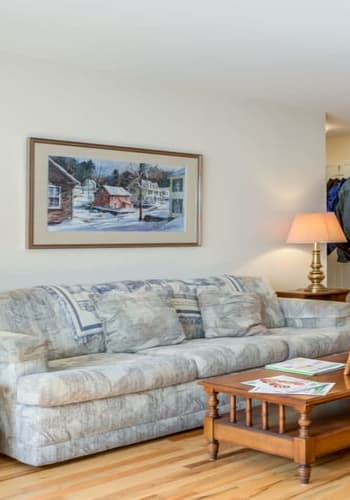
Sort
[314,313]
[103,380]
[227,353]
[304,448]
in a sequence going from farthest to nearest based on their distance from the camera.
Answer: [314,313] < [227,353] < [103,380] < [304,448]

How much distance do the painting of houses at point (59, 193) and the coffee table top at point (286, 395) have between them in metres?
1.73

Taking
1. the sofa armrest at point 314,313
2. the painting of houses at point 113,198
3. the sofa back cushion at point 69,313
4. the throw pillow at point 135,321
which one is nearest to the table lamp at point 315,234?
the sofa armrest at point 314,313

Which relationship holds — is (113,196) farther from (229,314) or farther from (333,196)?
(333,196)

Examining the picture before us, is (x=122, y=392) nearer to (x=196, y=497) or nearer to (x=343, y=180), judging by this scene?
(x=196, y=497)

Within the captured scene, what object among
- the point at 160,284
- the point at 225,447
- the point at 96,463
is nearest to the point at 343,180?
the point at 160,284

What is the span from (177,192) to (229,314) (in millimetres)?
1073

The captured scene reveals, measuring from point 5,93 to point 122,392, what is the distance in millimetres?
2046

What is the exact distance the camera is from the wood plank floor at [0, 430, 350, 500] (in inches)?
121

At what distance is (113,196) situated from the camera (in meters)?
5.03

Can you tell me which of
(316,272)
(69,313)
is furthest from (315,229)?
(69,313)

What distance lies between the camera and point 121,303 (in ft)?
14.6

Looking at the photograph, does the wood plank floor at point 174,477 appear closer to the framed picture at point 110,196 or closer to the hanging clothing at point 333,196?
the framed picture at point 110,196

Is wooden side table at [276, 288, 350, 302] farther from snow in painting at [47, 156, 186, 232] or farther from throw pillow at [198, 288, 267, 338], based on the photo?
snow in painting at [47, 156, 186, 232]

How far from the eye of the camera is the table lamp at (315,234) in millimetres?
5883
